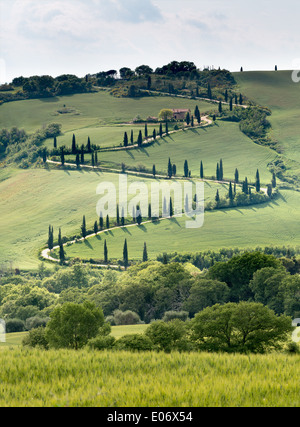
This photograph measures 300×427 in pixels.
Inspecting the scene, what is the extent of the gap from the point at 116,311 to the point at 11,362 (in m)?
81.5

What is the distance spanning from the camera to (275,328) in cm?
4750

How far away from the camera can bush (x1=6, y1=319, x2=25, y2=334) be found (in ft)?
349

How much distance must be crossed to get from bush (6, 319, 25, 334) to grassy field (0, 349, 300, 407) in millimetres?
82054

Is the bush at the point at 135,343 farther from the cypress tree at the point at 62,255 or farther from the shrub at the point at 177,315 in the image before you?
the cypress tree at the point at 62,255

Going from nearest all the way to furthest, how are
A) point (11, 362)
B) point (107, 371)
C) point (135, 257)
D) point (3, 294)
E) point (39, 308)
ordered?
point (107, 371) → point (11, 362) → point (39, 308) → point (3, 294) → point (135, 257)

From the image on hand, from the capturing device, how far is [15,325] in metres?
108

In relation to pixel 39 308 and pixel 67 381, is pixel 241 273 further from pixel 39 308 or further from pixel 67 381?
pixel 67 381

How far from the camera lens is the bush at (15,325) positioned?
106 m

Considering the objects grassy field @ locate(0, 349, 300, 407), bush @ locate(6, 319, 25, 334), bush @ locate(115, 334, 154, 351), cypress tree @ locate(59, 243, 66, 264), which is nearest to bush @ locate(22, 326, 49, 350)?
bush @ locate(115, 334, 154, 351)

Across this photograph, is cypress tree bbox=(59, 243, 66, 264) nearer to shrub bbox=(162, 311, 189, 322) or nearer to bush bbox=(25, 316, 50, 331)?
bush bbox=(25, 316, 50, 331)

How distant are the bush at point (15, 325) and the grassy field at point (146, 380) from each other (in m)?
82.1

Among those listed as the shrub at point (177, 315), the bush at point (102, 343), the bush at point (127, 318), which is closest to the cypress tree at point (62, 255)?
the bush at point (127, 318)

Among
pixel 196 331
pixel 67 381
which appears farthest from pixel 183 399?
pixel 196 331
